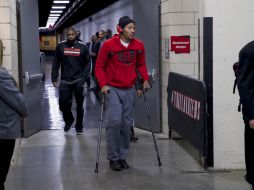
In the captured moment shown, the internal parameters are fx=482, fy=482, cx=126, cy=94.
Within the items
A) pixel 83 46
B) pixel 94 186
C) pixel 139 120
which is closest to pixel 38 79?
pixel 83 46

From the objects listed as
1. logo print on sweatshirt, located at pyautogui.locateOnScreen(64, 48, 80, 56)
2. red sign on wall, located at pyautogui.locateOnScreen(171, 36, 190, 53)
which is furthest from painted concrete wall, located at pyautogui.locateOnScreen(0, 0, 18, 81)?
red sign on wall, located at pyautogui.locateOnScreen(171, 36, 190, 53)

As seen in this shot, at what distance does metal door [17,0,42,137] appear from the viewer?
7.04 metres

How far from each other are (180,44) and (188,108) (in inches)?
52.5

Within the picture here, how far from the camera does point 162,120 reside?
759 centimetres

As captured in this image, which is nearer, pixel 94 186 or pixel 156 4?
pixel 94 186

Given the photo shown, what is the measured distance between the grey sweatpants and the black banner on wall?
748mm

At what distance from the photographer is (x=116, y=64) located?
5.38 meters

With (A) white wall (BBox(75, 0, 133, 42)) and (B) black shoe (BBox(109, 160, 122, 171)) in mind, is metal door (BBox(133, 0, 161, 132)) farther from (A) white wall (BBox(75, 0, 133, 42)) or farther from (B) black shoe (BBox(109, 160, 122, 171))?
(A) white wall (BBox(75, 0, 133, 42))

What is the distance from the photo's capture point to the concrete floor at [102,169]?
4832 millimetres

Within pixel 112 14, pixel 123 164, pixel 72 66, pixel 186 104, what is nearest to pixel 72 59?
pixel 72 66

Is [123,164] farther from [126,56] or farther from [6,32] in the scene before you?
[6,32]

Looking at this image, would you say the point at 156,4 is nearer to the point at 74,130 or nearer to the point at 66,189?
the point at 74,130

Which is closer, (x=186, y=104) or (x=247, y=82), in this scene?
(x=247, y=82)

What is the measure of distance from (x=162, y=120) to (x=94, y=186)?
9.75 feet
